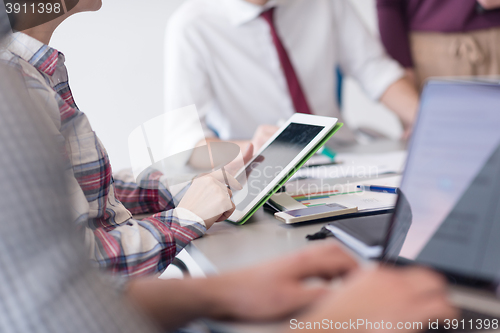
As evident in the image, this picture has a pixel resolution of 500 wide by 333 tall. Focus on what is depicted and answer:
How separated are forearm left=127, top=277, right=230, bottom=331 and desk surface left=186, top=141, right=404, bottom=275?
0.34 feet

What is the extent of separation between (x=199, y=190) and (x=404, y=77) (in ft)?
3.41

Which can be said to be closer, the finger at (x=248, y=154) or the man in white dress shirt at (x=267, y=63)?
the finger at (x=248, y=154)

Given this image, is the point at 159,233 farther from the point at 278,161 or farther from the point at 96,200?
the point at 278,161

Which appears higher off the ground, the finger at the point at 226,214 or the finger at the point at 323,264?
the finger at the point at 323,264

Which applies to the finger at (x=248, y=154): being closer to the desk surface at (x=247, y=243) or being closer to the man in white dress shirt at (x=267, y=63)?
the desk surface at (x=247, y=243)

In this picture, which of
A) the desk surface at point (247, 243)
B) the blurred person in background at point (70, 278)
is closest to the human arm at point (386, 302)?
the blurred person in background at point (70, 278)

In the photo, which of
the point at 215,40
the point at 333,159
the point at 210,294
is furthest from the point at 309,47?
the point at 210,294

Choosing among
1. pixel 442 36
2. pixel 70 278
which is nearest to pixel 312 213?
pixel 70 278

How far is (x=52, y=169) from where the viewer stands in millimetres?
250

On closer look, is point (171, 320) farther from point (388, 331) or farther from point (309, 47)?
point (309, 47)

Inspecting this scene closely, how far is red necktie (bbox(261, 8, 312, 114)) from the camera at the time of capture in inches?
50.6

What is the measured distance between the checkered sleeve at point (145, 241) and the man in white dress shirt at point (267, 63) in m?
0.67

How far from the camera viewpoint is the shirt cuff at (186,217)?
588 mm

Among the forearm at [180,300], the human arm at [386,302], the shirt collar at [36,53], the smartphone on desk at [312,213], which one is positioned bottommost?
the smartphone on desk at [312,213]
